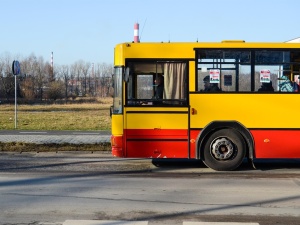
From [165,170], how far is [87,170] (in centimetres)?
181

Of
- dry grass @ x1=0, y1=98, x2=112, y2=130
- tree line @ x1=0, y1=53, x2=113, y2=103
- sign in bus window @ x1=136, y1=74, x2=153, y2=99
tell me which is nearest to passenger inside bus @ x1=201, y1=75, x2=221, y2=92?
sign in bus window @ x1=136, y1=74, x2=153, y2=99

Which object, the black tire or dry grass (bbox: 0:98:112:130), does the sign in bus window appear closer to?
the black tire

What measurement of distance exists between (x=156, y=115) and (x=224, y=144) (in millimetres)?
1686

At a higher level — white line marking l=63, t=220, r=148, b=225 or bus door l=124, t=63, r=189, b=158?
bus door l=124, t=63, r=189, b=158

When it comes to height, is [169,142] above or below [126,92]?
below

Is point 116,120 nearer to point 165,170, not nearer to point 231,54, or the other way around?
point 165,170

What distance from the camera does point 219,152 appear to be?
12266 millimetres

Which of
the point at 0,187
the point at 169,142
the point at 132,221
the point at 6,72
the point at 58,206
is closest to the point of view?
the point at 132,221

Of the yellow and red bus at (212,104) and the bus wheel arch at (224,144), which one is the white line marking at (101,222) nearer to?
the yellow and red bus at (212,104)

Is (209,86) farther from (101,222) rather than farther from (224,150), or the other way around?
(101,222)

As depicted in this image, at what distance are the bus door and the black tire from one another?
0.54 metres

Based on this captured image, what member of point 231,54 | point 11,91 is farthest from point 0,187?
point 11,91

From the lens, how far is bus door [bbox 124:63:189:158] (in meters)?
12.2

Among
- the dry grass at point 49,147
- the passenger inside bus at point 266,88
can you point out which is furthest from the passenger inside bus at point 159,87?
the dry grass at point 49,147
